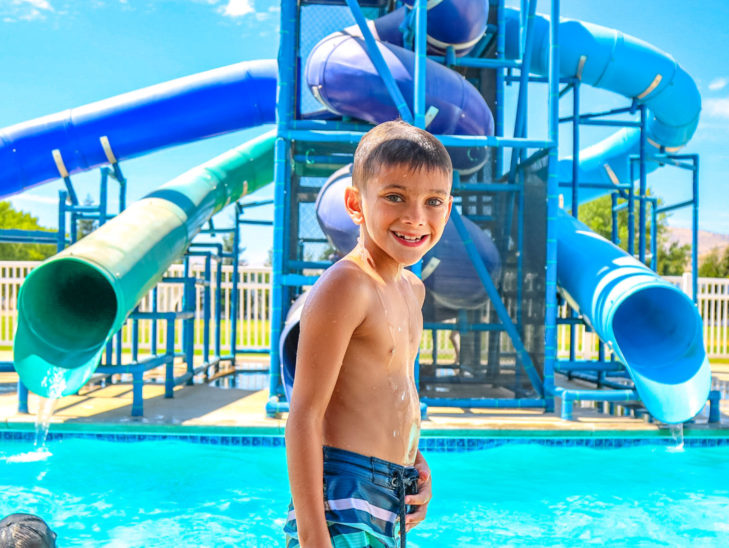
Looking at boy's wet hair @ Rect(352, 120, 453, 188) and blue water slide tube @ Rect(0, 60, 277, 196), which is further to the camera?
blue water slide tube @ Rect(0, 60, 277, 196)

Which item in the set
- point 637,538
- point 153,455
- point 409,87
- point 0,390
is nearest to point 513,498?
point 637,538

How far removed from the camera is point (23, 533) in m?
1.75

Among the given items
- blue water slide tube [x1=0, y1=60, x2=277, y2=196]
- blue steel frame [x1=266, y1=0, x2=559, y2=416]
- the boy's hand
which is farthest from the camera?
blue water slide tube [x1=0, y1=60, x2=277, y2=196]

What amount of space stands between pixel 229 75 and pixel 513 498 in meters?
5.87

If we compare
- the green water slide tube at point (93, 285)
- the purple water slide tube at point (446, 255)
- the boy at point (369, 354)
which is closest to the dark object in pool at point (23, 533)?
the boy at point (369, 354)

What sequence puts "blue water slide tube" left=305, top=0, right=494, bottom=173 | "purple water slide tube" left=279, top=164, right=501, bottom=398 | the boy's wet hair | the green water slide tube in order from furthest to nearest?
"purple water slide tube" left=279, top=164, right=501, bottom=398 < "blue water slide tube" left=305, top=0, right=494, bottom=173 < the green water slide tube < the boy's wet hair

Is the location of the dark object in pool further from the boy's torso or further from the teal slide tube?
the teal slide tube

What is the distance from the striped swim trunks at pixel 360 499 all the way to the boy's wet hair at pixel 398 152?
59 centimetres

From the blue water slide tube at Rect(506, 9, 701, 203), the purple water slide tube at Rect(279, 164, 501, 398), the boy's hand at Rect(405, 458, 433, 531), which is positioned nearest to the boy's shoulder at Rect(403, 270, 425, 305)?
the boy's hand at Rect(405, 458, 433, 531)

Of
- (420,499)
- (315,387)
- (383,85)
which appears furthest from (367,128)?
(315,387)

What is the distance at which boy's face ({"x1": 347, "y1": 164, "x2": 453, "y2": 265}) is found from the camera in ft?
4.24

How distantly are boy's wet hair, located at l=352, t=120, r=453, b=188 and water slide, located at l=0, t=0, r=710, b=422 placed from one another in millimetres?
4173

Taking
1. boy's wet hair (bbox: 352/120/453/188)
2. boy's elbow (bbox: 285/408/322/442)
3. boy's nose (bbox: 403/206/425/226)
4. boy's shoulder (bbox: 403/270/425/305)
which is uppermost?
boy's wet hair (bbox: 352/120/453/188)

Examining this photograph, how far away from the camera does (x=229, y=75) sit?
7762 mm
